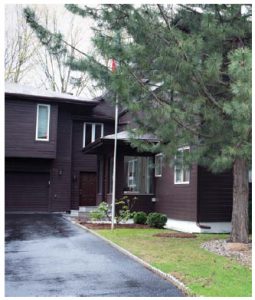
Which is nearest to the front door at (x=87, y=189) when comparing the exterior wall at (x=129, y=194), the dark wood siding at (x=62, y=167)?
the dark wood siding at (x=62, y=167)

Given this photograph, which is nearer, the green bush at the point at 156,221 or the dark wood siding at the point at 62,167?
the green bush at the point at 156,221

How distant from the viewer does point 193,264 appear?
732 centimetres

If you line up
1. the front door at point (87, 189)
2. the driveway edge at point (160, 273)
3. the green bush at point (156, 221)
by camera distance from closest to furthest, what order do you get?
the driveway edge at point (160, 273)
the green bush at point (156, 221)
the front door at point (87, 189)

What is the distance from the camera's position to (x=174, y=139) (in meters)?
8.75

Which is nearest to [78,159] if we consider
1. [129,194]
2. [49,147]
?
[49,147]

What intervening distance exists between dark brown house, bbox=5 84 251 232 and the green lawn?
12.9 ft

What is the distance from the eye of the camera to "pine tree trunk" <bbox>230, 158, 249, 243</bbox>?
955cm

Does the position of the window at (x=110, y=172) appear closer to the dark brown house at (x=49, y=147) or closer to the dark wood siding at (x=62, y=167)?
the dark brown house at (x=49, y=147)

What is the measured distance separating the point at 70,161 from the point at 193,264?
14.8 m

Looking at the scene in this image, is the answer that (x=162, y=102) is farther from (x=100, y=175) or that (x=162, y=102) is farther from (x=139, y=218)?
(x=100, y=175)

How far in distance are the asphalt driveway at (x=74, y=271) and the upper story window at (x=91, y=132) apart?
11.3 m

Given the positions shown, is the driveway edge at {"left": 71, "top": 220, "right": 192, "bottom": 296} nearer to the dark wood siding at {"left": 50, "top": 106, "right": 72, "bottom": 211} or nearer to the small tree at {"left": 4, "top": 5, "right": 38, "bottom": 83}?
the dark wood siding at {"left": 50, "top": 106, "right": 72, "bottom": 211}

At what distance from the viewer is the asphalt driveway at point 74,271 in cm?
575

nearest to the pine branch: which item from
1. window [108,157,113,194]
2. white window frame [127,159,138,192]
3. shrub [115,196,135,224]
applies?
shrub [115,196,135,224]
